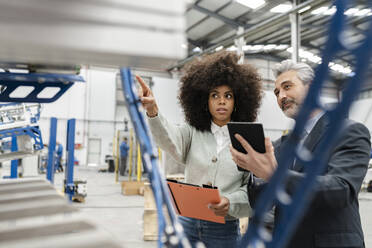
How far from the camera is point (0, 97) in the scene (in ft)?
4.45

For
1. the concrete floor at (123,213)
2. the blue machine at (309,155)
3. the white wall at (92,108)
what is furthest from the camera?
the white wall at (92,108)

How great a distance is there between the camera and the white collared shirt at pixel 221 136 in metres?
1.47

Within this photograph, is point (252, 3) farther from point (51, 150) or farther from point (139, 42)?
point (139, 42)

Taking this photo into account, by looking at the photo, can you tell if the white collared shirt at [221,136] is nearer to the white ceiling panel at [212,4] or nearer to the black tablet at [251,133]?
the black tablet at [251,133]

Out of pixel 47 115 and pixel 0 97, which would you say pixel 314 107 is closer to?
pixel 0 97

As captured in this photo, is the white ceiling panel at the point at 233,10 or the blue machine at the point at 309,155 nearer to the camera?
the blue machine at the point at 309,155

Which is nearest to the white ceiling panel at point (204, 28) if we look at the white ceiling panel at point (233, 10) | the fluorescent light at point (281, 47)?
the white ceiling panel at point (233, 10)

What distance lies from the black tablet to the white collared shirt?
363mm

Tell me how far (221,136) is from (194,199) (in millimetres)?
344

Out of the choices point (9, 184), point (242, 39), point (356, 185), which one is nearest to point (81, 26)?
point (9, 184)

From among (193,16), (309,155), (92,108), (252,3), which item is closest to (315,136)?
(309,155)

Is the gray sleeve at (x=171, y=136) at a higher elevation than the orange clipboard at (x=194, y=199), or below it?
higher

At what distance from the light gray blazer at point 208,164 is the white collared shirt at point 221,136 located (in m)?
0.02

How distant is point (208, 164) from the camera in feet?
4.66
